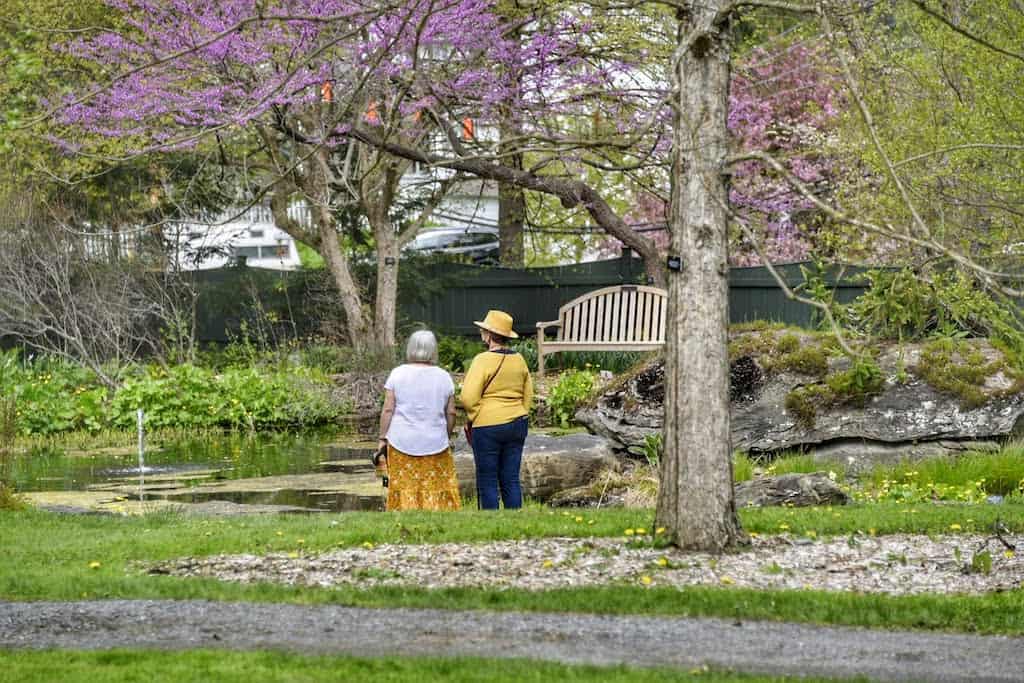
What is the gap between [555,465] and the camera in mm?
13438

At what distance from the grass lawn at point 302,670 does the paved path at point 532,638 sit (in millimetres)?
157

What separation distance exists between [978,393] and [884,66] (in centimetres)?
433

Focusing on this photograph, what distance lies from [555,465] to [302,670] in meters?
7.99

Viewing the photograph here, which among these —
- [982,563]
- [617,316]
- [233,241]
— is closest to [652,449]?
[982,563]

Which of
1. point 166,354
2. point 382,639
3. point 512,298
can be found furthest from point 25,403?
point 382,639

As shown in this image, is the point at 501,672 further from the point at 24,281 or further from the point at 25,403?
the point at 24,281

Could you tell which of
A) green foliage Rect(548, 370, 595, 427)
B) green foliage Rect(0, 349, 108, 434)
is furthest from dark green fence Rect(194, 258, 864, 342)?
green foliage Rect(548, 370, 595, 427)

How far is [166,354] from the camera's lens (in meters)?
22.9

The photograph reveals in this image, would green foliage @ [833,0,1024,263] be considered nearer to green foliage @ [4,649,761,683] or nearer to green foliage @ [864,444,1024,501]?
green foliage @ [864,444,1024,501]

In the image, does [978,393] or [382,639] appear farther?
[978,393]

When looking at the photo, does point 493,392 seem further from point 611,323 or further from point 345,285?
point 611,323

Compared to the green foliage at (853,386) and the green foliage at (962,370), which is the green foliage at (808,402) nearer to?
the green foliage at (853,386)

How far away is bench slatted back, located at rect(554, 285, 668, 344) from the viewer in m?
20.8

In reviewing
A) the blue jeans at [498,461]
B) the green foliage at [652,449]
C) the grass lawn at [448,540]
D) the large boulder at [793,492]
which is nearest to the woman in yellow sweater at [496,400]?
the blue jeans at [498,461]
